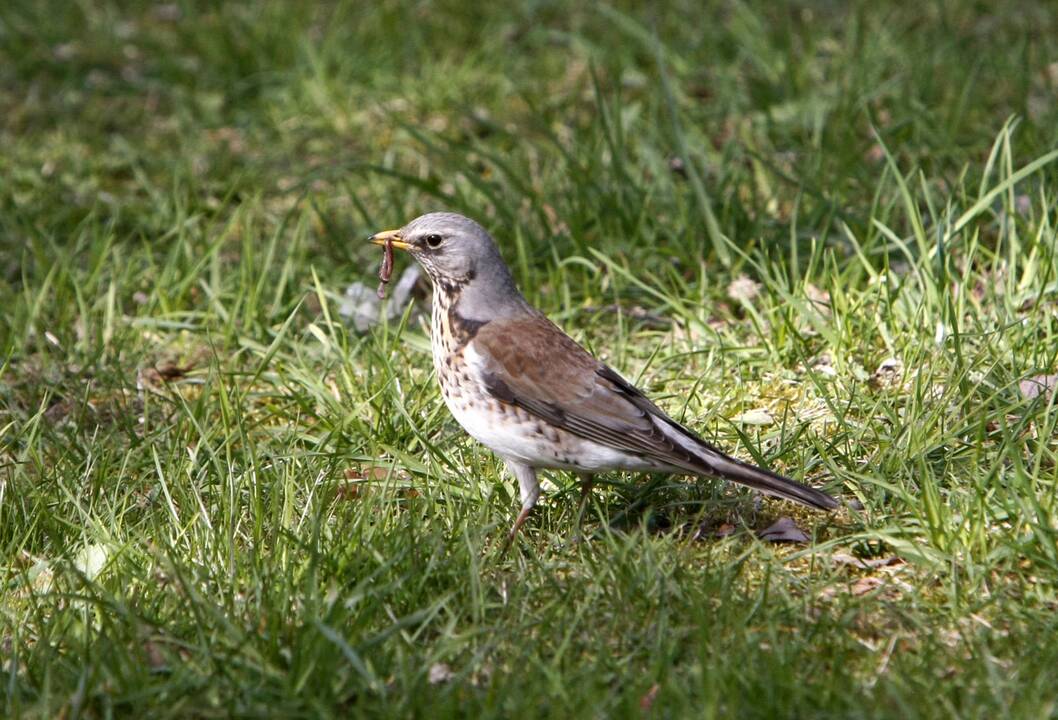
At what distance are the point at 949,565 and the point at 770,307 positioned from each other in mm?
1760

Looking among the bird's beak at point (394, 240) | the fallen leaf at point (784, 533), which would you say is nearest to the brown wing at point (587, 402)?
the fallen leaf at point (784, 533)

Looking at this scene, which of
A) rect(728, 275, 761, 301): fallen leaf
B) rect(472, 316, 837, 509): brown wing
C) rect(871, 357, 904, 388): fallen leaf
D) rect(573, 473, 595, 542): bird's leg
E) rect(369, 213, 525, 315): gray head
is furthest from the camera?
rect(728, 275, 761, 301): fallen leaf

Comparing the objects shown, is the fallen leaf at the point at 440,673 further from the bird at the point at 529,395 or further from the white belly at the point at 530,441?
the white belly at the point at 530,441

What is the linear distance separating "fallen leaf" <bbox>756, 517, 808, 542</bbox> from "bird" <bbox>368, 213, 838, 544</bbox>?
0.59ft

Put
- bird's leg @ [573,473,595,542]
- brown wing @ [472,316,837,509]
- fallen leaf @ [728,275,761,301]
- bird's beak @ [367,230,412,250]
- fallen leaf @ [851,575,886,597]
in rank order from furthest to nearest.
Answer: fallen leaf @ [728,275,761,301] → bird's beak @ [367,230,412,250] → bird's leg @ [573,473,595,542] → brown wing @ [472,316,837,509] → fallen leaf @ [851,575,886,597]

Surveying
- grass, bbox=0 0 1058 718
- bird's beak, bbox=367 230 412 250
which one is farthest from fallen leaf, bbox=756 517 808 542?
bird's beak, bbox=367 230 412 250

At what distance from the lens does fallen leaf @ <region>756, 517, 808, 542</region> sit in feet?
13.5

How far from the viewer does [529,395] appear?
4.30 metres

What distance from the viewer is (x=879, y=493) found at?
13.6 feet

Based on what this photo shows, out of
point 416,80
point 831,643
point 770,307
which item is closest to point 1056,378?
point 770,307

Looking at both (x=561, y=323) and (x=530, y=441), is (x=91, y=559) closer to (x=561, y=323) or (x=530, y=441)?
(x=530, y=441)

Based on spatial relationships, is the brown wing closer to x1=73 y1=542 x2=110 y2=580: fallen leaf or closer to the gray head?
the gray head

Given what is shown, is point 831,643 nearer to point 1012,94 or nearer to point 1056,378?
point 1056,378

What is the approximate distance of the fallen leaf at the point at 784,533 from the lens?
4.13m
